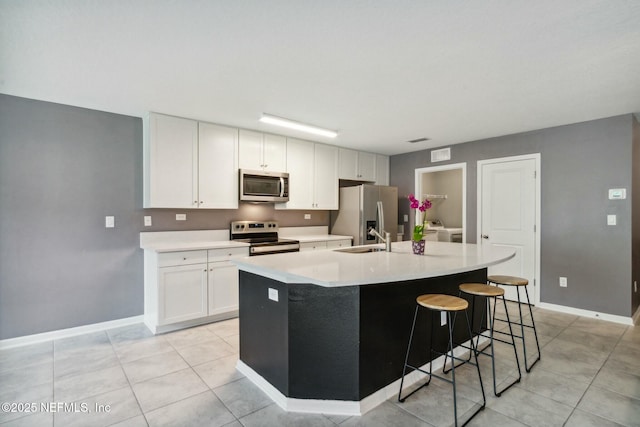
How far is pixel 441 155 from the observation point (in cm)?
529

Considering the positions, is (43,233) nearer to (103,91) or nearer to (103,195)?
(103,195)

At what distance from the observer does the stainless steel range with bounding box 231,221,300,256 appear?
3943mm

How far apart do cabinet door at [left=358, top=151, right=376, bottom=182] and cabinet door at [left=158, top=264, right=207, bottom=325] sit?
3.19 metres

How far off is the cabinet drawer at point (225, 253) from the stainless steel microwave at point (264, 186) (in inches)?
27.7

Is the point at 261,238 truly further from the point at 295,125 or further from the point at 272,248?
the point at 295,125

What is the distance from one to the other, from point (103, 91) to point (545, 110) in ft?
14.7

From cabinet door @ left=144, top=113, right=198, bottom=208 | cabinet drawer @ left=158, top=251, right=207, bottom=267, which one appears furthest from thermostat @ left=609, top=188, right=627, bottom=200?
cabinet door @ left=144, top=113, right=198, bottom=208

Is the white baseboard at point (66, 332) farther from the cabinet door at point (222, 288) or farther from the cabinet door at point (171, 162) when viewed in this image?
the cabinet door at point (171, 162)

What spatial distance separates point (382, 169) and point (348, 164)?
0.91 metres

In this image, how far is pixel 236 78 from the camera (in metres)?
2.66

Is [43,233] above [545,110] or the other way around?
the other way around

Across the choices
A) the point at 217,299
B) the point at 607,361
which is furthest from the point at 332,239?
the point at 607,361

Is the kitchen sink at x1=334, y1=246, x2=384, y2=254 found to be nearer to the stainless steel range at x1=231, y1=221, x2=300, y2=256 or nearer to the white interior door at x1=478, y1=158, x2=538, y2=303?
the stainless steel range at x1=231, y1=221, x2=300, y2=256

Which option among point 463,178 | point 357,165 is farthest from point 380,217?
point 463,178
